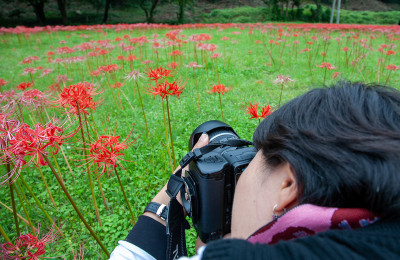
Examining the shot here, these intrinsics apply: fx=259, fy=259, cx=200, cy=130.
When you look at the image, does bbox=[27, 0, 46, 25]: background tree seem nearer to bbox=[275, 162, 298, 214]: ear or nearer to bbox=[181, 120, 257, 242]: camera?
bbox=[181, 120, 257, 242]: camera

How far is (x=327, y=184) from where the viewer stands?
1.40ft

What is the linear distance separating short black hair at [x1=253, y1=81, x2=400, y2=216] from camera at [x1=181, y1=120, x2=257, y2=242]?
0.75ft

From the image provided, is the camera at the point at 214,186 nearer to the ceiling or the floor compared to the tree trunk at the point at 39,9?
nearer to the floor

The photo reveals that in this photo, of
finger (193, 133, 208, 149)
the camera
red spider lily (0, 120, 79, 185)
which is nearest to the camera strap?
the camera

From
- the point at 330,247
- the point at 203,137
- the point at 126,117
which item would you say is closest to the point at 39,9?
the point at 126,117

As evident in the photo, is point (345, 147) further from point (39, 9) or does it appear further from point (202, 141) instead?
point (39, 9)

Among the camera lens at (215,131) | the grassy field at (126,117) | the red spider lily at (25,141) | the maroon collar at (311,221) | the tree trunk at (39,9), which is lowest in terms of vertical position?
the grassy field at (126,117)

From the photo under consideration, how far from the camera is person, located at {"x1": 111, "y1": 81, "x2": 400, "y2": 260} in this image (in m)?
0.35

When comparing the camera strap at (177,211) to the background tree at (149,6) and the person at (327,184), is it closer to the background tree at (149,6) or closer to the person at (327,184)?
the person at (327,184)

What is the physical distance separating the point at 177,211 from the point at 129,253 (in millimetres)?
185

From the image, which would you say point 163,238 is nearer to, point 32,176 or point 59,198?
point 59,198

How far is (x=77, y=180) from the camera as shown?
1.46 meters

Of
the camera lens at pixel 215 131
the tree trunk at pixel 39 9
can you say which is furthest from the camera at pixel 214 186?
the tree trunk at pixel 39 9

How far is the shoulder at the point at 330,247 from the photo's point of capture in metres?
0.33
